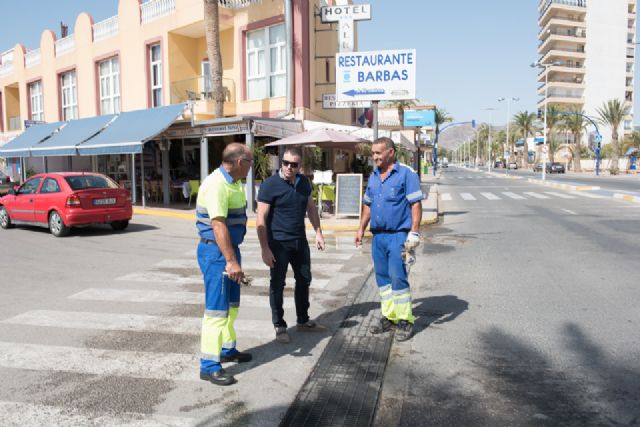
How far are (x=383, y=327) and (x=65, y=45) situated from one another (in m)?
29.5

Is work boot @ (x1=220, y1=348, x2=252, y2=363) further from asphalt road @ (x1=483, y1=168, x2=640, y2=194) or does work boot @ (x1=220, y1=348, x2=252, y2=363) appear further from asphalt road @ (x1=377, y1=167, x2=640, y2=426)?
asphalt road @ (x1=483, y1=168, x2=640, y2=194)

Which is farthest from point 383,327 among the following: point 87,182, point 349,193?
point 349,193

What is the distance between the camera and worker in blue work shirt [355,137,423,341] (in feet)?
15.5

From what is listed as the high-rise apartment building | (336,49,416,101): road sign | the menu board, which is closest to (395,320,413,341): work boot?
the menu board

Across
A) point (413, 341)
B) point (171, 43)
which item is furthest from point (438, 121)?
point (413, 341)

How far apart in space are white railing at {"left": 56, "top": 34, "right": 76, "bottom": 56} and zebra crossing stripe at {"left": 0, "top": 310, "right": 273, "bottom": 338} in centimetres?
2618

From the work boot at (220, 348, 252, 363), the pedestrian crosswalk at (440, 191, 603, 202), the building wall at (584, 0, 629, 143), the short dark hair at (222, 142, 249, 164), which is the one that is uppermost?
the building wall at (584, 0, 629, 143)

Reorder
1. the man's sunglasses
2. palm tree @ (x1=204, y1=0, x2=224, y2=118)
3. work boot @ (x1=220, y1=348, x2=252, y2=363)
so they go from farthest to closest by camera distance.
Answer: palm tree @ (x1=204, y1=0, x2=224, y2=118)
the man's sunglasses
work boot @ (x1=220, y1=348, x2=252, y2=363)

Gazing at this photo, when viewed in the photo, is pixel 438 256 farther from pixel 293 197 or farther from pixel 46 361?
pixel 46 361

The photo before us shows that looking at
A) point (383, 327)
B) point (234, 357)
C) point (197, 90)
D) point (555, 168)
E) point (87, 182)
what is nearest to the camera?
point (234, 357)

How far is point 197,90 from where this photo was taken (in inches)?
827

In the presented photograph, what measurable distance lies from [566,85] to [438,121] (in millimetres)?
→ 32843

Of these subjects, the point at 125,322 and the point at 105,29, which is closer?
the point at 125,322

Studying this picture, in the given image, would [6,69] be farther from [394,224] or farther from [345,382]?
[345,382]
